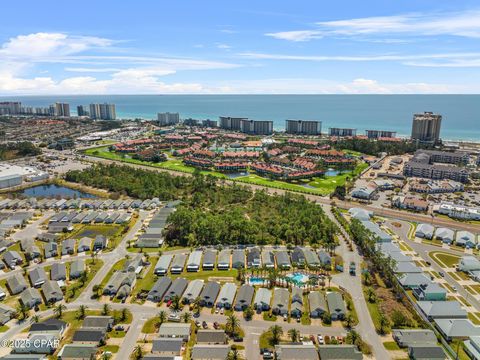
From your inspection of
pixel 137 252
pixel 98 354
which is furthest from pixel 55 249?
pixel 98 354

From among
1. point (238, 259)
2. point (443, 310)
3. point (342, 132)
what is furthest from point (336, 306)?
point (342, 132)

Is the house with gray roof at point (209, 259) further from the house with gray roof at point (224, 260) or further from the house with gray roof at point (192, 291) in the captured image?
the house with gray roof at point (192, 291)

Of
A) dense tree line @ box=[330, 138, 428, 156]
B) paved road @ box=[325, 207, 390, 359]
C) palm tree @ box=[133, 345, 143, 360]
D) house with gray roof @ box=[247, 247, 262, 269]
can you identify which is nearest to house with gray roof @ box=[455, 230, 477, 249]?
paved road @ box=[325, 207, 390, 359]

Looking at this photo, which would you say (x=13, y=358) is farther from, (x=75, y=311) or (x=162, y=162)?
(x=162, y=162)

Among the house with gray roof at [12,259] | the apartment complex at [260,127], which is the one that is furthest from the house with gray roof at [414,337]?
the apartment complex at [260,127]

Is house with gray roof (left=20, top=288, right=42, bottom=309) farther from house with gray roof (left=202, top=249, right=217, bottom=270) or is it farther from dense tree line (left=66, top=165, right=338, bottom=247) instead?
→ dense tree line (left=66, top=165, right=338, bottom=247)

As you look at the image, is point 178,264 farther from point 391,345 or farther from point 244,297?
point 391,345

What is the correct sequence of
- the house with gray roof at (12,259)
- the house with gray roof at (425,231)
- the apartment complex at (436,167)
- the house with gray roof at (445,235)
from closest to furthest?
the house with gray roof at (12,259) < the house with gray roof at (445,235) < the house with gray roof at (425,231) < the apartment complex at (436,167)
